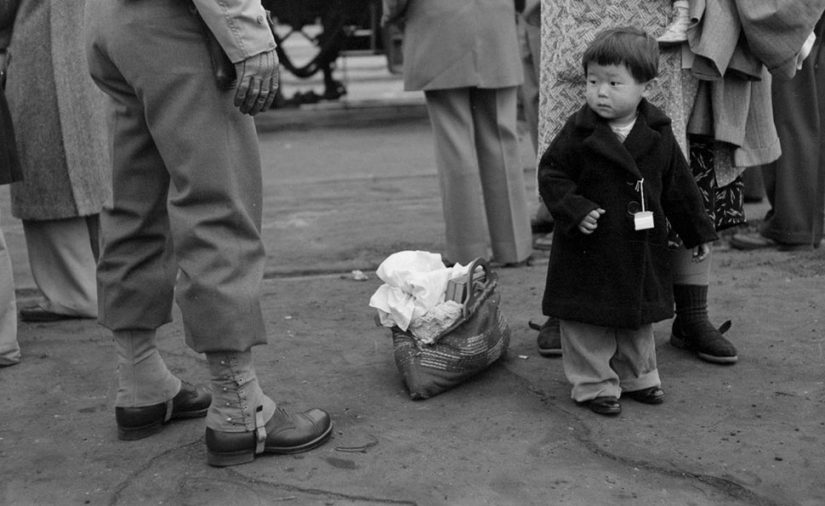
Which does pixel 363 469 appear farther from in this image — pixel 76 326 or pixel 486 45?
pixel 486 45

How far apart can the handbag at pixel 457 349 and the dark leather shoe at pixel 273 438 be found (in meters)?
0.43

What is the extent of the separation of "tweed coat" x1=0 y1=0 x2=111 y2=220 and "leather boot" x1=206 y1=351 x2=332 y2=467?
1817 mm

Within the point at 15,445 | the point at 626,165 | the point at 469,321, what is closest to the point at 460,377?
the point at 469,321

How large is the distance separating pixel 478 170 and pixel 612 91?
80.0 inches

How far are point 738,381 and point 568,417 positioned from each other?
672 mm

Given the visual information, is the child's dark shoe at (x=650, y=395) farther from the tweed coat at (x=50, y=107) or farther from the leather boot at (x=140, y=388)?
the tweed coat at (x=50, y=107)

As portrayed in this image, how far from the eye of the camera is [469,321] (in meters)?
3.53

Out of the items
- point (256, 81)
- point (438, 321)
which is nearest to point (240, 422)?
point (438, 321)

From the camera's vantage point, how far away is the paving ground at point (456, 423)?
277 cm

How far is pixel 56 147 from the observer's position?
439cm

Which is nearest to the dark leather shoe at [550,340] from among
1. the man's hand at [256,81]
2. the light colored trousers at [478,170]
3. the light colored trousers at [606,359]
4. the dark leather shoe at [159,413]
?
the light colored trousers at [606,359]

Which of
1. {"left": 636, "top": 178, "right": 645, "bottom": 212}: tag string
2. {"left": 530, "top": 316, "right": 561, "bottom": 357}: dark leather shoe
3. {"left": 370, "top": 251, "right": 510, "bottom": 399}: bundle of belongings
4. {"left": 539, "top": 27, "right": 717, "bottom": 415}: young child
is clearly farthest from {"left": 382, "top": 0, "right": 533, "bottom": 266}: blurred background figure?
{"left": 636, "top": 178, "right": 645, "bottom": 212}: tag string

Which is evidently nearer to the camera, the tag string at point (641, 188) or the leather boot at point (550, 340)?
the tag string at point (641, 188)

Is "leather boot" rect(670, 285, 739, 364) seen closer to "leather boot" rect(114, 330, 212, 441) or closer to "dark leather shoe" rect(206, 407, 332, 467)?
"dark leather shoe" rect(206, 407, 332, 467)
